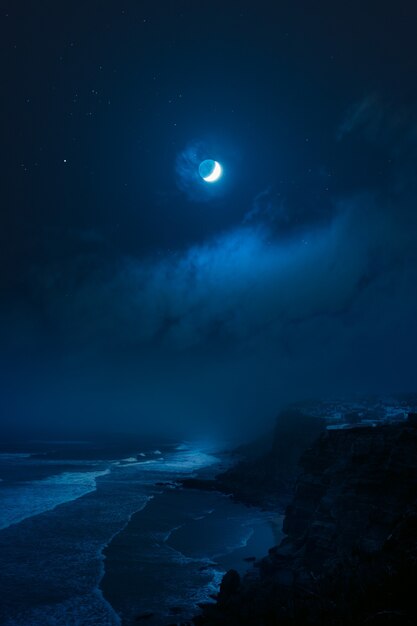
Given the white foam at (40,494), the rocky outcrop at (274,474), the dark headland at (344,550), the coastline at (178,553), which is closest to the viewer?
the dark headland at (344,550)

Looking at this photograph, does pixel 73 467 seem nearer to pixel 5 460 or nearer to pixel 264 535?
pixel 5 460

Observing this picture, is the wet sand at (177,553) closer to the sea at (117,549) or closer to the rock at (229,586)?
the sea at (117,549)

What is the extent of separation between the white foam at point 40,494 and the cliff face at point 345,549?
28564 mm

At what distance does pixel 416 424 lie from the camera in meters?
25.7

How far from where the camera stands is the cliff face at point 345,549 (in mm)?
13180

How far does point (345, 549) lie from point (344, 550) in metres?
0.20

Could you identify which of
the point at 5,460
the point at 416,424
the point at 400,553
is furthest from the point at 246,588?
the point at 5,460

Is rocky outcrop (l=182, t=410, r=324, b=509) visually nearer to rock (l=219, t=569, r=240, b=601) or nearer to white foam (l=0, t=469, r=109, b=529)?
white foam (l=0, t=469, r=109, b=529)

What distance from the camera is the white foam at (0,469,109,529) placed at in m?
43.6

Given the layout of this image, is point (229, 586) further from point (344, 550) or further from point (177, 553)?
point (177, 553)

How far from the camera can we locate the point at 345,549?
21.9 m

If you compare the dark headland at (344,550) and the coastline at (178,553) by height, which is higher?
the dark headland at (344,550)

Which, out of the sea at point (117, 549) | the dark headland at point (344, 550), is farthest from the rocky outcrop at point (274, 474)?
the dark headland at point (344, 550)

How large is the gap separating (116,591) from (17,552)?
11335 millimetres
